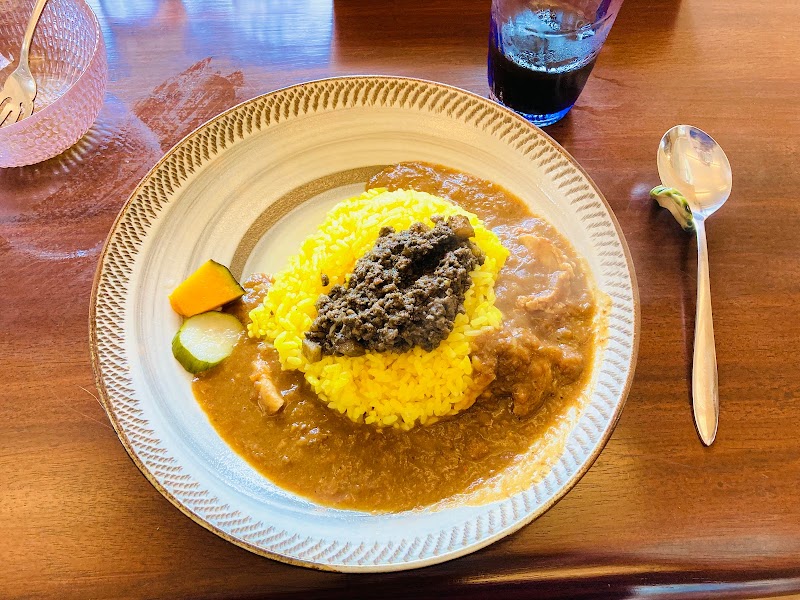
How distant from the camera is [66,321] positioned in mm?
2055

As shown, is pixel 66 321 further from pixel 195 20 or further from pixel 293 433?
pixel 195 20

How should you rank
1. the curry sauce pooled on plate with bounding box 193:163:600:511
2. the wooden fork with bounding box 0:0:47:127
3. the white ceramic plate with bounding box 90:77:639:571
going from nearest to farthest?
the white ceramic plate with bounding box 90:77:639:571 → the curry sauce pooled on plate with bounding box 193:163:600:511 → the wooden fork with bounding box 0:0:47:127

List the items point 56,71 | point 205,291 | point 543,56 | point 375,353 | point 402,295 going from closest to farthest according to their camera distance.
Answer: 1. point 402,295
2. point 375,353
3. point 205,291
4. point 543,56
5. point 56,71

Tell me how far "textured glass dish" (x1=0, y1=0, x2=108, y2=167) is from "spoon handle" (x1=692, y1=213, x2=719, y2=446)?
8.32 feet

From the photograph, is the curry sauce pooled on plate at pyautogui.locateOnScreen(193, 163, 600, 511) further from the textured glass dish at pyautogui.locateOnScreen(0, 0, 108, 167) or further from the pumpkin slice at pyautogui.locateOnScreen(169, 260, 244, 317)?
the textured glass dish at pyautogui.locateOnScreen(0, 0, 108, 167)

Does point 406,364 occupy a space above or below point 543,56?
below

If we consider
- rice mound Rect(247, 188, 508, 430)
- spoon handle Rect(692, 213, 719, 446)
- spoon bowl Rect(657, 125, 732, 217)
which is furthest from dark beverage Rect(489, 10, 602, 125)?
spoon handle Rect(692, 213, 719, 446)

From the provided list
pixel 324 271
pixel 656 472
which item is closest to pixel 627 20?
pixel 324 271

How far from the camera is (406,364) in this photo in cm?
198

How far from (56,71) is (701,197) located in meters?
2.89

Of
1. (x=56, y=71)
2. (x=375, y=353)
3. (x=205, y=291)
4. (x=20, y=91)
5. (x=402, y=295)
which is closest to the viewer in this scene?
(x=402, y=295)

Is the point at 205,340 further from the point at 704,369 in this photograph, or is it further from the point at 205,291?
the point at 704,369

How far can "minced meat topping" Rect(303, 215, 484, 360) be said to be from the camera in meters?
1.84

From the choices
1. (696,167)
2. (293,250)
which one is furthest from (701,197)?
(293,250)
